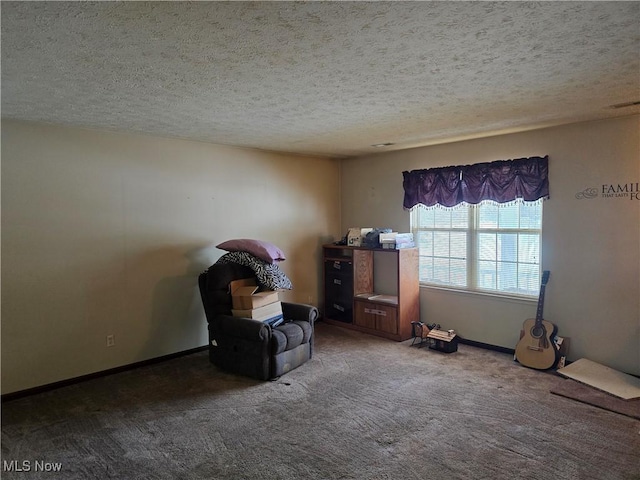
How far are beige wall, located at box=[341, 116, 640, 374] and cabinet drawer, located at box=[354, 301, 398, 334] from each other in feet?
2.88

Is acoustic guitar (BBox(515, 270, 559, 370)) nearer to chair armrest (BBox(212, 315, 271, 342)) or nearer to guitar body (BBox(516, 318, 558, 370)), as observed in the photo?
Result: guitar body (BBox(516, 318, 558, 370))

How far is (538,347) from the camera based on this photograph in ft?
13.1

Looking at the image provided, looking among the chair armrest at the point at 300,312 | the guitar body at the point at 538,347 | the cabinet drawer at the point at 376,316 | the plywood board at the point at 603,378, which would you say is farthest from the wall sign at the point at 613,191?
the chair armrest at the point at 300,312

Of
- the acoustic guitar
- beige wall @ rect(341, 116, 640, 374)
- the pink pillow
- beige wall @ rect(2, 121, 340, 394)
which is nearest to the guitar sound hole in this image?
the acoustic guitar

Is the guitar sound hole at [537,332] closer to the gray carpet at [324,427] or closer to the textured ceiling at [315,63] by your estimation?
the gray carpet at [324,427]

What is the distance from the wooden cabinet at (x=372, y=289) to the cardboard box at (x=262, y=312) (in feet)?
4.77

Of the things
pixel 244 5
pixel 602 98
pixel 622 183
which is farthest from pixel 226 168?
pixel 622 183

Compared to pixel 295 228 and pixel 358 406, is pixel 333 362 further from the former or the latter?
pixel 295 228

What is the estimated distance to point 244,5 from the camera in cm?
165

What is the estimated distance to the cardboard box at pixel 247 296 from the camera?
400 centimetres

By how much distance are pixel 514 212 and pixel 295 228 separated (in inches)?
108

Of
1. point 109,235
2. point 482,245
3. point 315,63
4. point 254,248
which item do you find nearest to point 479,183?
point 482,245

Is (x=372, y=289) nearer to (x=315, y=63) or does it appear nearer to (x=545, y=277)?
(x=545, y=277)

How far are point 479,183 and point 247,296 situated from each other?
2.84 metres
